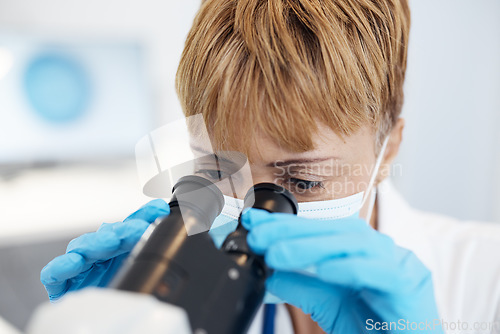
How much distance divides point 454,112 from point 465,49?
34cm

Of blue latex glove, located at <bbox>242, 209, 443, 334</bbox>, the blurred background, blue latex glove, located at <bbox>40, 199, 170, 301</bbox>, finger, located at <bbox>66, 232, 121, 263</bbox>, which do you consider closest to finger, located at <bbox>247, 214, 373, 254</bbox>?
blue latex glove, located at <bbox>242, 209, 443, 334</bbox>

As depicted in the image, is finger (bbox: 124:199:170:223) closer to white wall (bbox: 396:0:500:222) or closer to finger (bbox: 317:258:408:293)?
finger (bbox: 317:258:408:293)

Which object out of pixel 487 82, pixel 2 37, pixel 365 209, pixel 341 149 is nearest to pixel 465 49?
pixel 487 82

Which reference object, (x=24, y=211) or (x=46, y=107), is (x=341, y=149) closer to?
(x=24, y=211)

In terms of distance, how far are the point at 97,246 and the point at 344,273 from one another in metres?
0.41

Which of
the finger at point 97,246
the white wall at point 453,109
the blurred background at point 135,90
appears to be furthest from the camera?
the white wall at point 453,109

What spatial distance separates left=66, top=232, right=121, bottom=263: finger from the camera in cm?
67

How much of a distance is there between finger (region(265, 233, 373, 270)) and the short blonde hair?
0.63ft

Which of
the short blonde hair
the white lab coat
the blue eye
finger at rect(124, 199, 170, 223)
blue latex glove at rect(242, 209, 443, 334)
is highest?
the short blonde hair

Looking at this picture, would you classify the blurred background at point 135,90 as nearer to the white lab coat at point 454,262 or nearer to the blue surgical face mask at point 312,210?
the white lab coat at point 454,262

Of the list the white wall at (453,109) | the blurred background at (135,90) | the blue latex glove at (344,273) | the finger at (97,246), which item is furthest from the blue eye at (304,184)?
the white wall at (453,109)

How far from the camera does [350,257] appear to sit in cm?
60

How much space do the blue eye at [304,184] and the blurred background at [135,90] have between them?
4.02ft

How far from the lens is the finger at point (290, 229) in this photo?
561mm
